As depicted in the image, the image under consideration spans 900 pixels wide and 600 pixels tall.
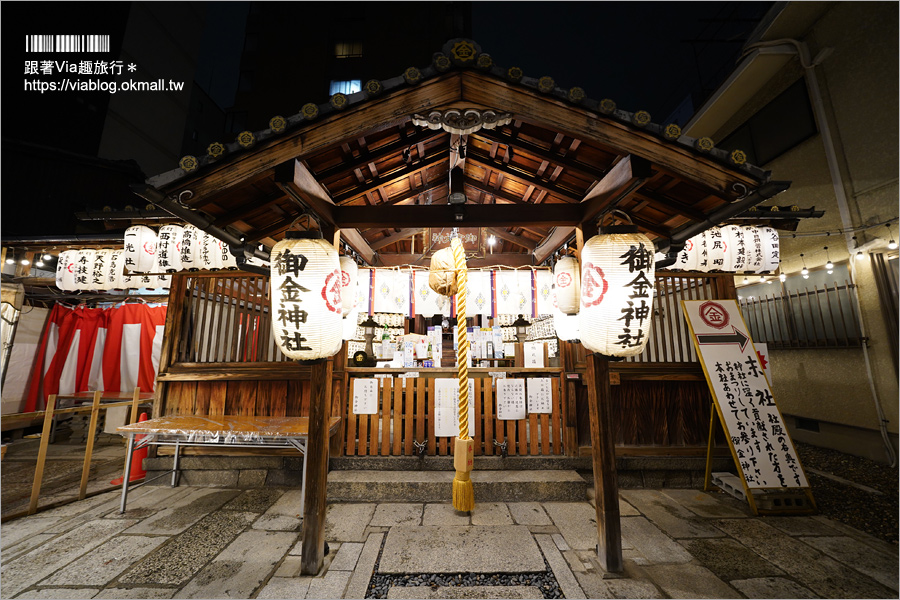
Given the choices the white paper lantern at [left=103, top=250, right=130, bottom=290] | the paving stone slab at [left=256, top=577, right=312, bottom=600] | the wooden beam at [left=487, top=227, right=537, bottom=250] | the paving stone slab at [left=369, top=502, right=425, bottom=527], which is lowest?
the paving stone slab at [left=369, top=502, right=425, bottom=527]

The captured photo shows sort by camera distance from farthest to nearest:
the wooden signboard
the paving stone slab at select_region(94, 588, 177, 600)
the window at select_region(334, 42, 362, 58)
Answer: the window at select_region(334, 42, 362, 58), the wooden signboard, the paving stone slab at select_region(94, 588, 177, 600)

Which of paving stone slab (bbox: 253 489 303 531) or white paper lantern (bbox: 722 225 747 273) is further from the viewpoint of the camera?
white paper lantern (bbox: 722 225 747 273)

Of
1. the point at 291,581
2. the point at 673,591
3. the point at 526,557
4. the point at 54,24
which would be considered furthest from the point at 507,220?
the point at 54,24

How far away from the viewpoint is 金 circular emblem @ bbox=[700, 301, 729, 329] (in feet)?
22.7

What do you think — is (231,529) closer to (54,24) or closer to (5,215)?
(5,215)

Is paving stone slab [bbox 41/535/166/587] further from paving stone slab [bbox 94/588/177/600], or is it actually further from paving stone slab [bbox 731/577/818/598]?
paving stone slab [bbox 731/577/818/598]

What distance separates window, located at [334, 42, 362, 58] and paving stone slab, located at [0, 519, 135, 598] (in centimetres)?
2521

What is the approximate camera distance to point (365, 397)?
7.24 metres

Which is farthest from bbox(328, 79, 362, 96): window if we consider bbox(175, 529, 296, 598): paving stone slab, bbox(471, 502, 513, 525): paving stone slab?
bbox(471, 502, 513, 525): paving stone slab

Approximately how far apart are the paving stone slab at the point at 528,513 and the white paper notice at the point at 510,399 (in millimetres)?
1630

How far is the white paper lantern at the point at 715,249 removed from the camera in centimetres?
715

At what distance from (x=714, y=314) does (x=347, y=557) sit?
810cm

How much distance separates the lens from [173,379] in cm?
741

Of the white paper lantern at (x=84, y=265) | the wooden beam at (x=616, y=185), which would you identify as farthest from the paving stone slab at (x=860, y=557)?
the white paper lantern at (x=84, y=265)
